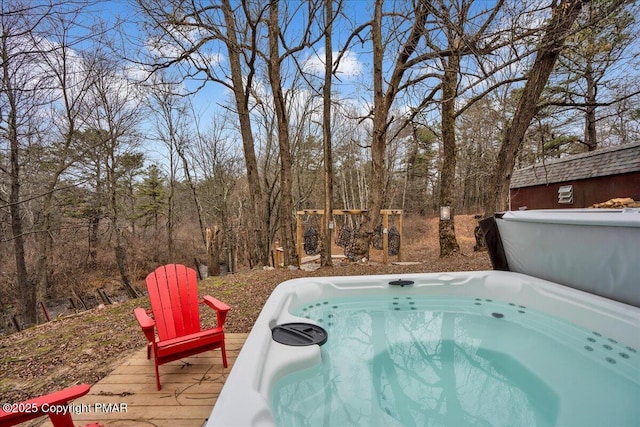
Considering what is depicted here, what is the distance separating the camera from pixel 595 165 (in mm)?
7473

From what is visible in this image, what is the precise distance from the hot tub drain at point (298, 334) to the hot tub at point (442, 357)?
7cm

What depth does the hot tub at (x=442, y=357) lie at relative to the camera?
179cm

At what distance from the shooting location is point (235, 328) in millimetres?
3020

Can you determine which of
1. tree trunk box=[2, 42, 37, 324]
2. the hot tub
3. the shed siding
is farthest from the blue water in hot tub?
the shed siding

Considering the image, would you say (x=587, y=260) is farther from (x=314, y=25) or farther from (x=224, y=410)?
(x=314, y=25)

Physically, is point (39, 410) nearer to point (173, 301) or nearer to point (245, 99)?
point (173, 301)

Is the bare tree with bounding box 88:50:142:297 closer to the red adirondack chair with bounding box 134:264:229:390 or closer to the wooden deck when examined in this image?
the red adirondack chair with bounding box 134:264:229:390

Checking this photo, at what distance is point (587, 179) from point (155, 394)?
10358 mm

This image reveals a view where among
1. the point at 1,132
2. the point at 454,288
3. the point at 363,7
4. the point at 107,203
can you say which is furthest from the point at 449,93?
the point at 107,203

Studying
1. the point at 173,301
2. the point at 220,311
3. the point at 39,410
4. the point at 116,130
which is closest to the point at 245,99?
the point at 116,130

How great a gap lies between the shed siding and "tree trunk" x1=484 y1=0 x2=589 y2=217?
3.52m

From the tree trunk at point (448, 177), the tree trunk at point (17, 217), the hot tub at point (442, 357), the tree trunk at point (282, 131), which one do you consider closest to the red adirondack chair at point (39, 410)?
the hot tub at point (442, 357)

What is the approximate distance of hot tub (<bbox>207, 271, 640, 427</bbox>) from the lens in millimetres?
1795

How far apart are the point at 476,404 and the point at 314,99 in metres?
9.63
